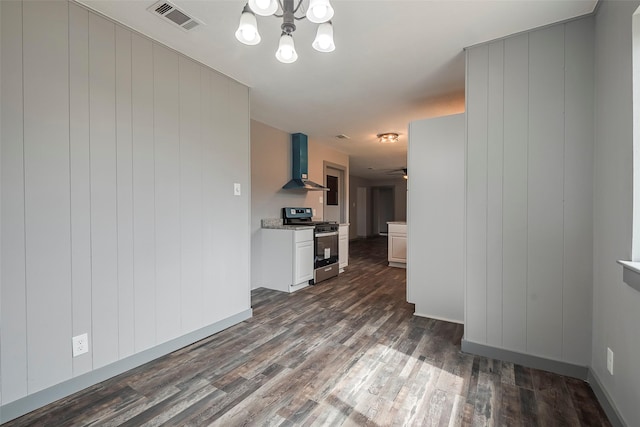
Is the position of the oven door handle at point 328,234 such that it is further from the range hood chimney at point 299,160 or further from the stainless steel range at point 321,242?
the range hood chimney at point 299,160

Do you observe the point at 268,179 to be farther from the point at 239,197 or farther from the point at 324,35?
the point at 324,35

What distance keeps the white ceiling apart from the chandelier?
379mm

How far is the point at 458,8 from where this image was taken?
5.68 ft

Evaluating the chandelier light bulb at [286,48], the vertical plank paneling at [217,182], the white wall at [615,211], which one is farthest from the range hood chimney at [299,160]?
the white wall at [615,211]

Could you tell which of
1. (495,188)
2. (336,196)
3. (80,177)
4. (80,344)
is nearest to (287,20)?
(80,177)

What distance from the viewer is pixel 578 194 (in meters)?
1.84

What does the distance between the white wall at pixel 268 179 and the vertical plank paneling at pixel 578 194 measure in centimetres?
335


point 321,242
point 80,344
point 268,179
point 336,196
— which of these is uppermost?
point 268,179

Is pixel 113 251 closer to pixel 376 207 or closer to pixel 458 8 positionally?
pixel 458 8

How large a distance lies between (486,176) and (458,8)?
3.72ft

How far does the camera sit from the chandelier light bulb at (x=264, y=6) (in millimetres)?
1248

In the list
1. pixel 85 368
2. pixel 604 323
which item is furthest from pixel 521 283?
pixel 85 368

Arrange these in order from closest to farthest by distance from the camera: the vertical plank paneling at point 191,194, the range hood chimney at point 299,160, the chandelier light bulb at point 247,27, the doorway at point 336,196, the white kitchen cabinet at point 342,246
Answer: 1. the chandelier light bulb at point 247,27
2. the vertical plank paneling at point 191,194
3. the range hood chimney at point 299,160
4. the white kitchen cabinet at point 342,246
5. the doorway at point 336,196

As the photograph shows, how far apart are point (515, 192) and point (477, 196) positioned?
0.79ft
